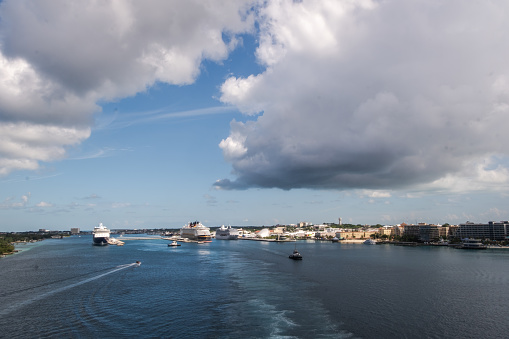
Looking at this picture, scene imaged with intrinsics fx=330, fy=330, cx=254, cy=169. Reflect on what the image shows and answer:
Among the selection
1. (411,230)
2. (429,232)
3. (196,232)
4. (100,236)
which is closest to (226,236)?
(196,232)

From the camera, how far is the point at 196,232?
165 m

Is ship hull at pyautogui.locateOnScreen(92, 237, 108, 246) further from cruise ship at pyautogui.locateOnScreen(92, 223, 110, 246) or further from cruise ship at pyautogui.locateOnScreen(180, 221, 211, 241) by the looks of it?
cruise ship at pyautogui.locateOnScreen(180, 221, 211, 241)

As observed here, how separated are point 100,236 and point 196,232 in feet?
147

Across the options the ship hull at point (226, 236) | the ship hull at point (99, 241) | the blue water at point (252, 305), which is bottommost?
the ship hull at point (226, 236)

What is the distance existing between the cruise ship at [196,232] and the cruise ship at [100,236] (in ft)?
134

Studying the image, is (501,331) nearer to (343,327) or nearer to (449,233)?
(343,327)

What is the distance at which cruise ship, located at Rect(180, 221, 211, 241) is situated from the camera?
15888 cm

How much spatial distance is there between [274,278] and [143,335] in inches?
1034

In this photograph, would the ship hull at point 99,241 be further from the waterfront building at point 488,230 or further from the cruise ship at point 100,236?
the waterfront building at point 488,230

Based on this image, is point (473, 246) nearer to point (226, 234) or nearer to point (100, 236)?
point (226, 234)

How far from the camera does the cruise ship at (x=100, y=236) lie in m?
136

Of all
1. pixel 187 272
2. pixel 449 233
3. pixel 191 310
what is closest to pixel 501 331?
pixel 191 310

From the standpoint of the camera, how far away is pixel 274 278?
154ft

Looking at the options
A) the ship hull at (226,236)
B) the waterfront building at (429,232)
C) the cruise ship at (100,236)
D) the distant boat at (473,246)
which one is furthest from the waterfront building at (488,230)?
the cruise ship at (100,236)
